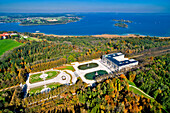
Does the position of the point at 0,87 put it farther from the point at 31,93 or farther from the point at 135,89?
the point at 135,89

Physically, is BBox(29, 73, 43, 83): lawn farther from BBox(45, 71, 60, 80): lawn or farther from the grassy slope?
the grassy slope

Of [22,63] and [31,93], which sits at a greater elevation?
[22,63]

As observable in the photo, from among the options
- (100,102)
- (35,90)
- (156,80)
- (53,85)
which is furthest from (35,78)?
(156,80)

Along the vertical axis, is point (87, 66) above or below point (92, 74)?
above

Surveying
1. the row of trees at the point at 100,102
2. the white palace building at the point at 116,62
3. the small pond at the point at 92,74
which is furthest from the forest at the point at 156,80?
the small pond at the point at 92,74

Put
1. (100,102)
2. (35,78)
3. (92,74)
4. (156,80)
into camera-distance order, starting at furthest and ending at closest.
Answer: (92,74)
(35,78)
(156,80)
(100,102)

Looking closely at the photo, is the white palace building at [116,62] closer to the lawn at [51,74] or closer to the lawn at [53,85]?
the lawn at [51,74]

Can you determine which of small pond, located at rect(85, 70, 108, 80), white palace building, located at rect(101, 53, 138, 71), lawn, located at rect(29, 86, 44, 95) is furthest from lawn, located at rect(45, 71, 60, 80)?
white palace building, located at rect(101, 53, 138, 71)

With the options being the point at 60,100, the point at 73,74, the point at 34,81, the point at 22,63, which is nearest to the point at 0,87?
the point at 34,81

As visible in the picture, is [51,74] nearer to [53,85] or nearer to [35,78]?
[35,78]

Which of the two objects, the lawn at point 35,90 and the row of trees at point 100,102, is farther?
the lawn at point 35,90

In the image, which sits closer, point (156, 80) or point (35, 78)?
point (156, 80)
